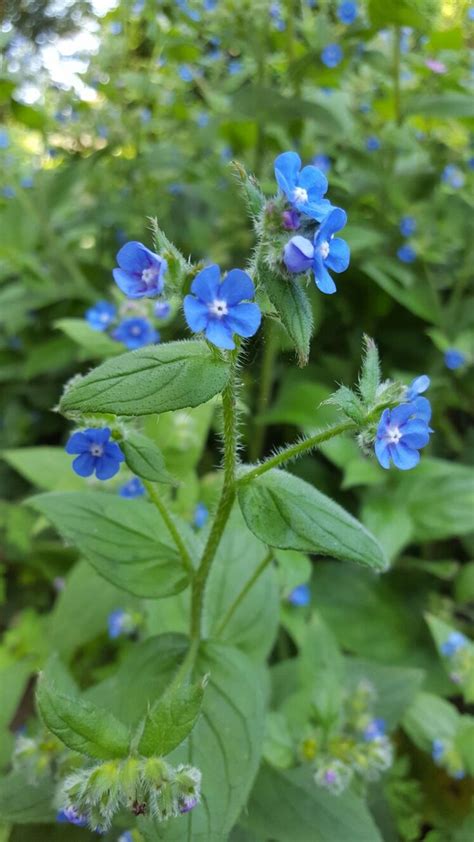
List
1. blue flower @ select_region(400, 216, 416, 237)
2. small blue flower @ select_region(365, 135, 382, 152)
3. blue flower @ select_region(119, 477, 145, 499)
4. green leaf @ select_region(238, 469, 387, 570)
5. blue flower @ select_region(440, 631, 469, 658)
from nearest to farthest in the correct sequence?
green leaf @ select_region(238, 469, 387, 570)
blue flower @ select_region(119, 477, 145, 499)
blue flower @ select_region(440, 631, 469, 658)
blue flower @ select_region(400, 216, 416, 237)
small blue flower @ select_region(365, 135, 382, 152)

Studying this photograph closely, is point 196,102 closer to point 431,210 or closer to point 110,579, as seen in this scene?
point 431,210

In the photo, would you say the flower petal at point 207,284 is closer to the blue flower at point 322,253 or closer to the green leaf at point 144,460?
the blue flower at point 322,253

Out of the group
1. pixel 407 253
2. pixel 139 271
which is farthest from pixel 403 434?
pixel 407 253

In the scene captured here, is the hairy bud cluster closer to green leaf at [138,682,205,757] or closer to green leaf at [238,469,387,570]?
green leaf at [138,682,205,757]

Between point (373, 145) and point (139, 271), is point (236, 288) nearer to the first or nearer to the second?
point (139, 271)

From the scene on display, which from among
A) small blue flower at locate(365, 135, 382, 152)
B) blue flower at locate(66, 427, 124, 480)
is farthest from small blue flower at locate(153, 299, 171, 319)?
small blue flower at locate(365, 135, 382, 152)

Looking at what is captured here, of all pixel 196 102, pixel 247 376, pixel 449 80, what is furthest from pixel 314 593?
pixel 196 102
